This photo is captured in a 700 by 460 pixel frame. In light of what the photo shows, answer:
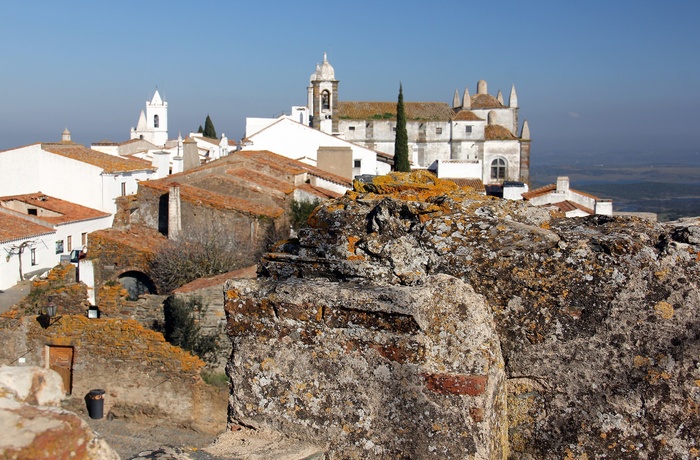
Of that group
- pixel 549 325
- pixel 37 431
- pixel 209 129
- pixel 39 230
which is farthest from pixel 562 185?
pixel 209 129

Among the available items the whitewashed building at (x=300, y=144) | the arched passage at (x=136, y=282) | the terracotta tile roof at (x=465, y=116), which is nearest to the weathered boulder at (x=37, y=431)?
the arched passage at (x=136, y=282)

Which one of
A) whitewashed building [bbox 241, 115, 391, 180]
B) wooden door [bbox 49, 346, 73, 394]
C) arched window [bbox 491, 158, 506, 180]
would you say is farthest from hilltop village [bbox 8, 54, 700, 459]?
arched window [bbox 491, 158, 506, 180]

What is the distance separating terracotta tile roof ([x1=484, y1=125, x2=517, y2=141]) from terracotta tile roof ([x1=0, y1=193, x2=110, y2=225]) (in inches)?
1711

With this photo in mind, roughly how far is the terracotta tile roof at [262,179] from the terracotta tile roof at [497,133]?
39722mm

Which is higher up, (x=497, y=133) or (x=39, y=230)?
(x=497, y=133)

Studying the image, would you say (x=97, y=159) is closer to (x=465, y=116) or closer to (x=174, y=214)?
(x=174, y=214)

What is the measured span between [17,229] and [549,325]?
25290 millimetres

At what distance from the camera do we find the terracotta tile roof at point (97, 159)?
3256 centimetres

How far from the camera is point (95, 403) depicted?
513 inches

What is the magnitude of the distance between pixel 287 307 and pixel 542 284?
111 cm

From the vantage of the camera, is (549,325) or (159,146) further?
(159,146)

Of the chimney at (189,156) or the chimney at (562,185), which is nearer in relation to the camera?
the chimney at (562,185)

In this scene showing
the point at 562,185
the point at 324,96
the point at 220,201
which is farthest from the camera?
the point at 324,96

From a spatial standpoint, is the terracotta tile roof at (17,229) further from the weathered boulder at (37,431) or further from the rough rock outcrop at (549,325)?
the weathered boulder at (37,431)
